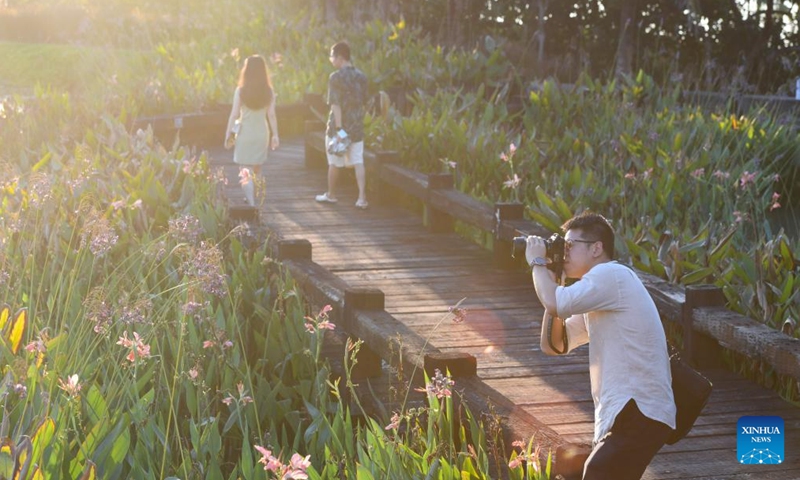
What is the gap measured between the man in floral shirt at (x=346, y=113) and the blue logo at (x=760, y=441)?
679 centimetres

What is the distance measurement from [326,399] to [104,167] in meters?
5.97

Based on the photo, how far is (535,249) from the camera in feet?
15.4

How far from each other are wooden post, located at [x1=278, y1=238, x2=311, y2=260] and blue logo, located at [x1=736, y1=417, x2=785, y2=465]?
3434 millimetres

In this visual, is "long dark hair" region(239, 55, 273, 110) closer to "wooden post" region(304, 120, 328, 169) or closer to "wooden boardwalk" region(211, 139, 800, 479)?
"wooden boardwalk" region(211, 139, 800, 479)

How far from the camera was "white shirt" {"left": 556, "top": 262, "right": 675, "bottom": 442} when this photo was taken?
4469 millimetres

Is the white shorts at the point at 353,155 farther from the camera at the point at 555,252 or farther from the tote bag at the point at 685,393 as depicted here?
the tote bag at the point at 685,393

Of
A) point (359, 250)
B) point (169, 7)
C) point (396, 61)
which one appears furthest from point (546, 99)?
point (169, 7)

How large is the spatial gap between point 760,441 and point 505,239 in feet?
13.7

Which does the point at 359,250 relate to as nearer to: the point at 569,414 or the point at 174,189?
the point at 174,189

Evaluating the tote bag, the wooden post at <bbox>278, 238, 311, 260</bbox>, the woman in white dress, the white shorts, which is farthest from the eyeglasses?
the white shorts

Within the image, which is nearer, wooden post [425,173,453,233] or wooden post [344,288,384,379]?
wooden post [344,288,384,379]

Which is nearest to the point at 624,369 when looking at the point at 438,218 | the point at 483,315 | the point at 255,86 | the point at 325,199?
the point at 483,315

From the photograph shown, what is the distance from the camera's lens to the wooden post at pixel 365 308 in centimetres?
686

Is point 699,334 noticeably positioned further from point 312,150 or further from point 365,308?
point 312,150
